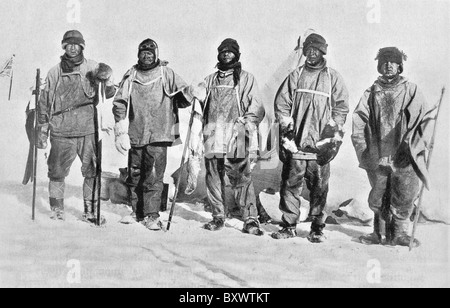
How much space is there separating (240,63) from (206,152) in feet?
2.98

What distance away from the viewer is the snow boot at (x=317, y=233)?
6496 millimetres

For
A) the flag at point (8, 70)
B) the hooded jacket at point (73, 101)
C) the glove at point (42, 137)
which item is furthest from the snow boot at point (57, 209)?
the flag at point (8, 70)

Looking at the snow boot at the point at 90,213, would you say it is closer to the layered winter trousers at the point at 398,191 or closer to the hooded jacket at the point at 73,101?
the hooded jacket at the point at 73,101

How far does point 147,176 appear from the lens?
6.59 meters

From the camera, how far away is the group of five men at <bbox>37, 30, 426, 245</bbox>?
21.2 feet

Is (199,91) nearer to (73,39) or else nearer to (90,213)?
(73,39)

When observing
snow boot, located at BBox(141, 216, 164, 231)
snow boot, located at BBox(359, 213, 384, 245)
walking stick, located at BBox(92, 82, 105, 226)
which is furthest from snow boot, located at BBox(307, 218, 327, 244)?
walking stick, located at BBox(92, 82, 105, 226)

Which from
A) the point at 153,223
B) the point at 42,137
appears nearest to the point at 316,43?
the point at 153,223

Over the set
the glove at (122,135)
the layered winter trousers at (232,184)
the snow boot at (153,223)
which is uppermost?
the glove at (122,135)

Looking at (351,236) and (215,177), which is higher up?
(215,177)

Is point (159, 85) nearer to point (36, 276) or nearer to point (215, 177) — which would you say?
point (215, 177)

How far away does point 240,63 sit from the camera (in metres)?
6.63

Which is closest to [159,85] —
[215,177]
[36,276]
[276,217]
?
[215,177]

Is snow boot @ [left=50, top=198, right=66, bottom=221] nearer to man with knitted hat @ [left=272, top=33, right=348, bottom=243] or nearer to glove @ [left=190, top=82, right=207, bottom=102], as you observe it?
glove @ [left=190, top=82, right=207, bottom=102]
